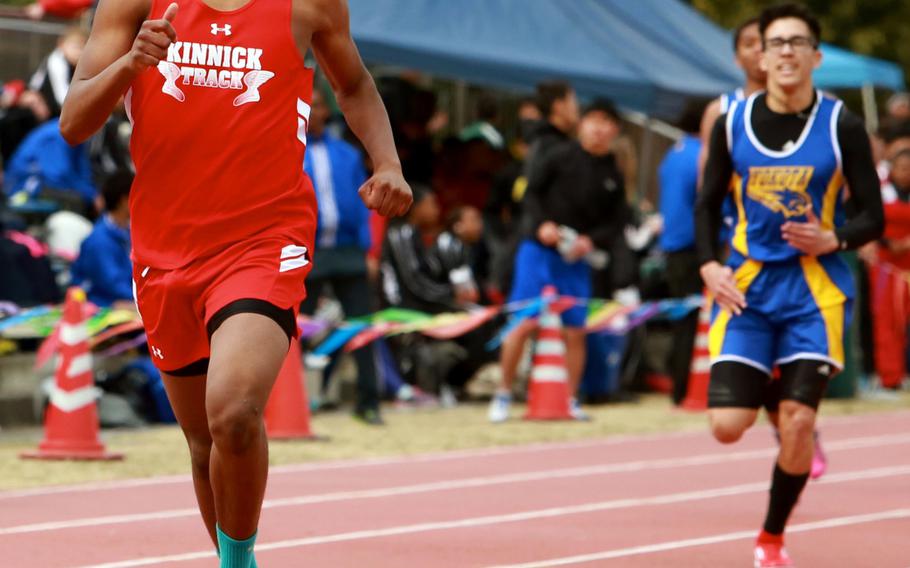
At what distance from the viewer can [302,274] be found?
17.4 feet

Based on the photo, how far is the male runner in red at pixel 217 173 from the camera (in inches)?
203

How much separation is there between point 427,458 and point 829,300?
4.51 metres

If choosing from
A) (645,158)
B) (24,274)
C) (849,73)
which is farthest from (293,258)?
(849,73)

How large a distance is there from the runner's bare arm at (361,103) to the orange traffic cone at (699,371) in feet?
30.0

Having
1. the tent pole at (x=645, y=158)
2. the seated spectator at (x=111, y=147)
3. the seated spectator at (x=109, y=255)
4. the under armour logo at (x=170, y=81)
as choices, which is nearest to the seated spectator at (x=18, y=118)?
the seated spectator at (x=111, y=147)

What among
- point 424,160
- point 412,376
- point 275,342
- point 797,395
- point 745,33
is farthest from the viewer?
point 424,160

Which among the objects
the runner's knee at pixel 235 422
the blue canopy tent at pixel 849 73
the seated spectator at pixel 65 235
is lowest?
the runner's knee at pixel 235 422

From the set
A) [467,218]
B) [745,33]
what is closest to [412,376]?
[467,218]

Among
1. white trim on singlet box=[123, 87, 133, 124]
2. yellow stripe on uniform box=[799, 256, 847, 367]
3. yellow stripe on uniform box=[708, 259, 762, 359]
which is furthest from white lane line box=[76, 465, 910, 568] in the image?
white trim on singlet box=[123, 87, 133, 124]

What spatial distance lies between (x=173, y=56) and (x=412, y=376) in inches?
391

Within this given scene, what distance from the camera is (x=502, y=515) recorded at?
8641 mm

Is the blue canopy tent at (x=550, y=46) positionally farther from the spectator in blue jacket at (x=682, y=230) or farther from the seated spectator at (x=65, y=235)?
the seated spectator at (x=65, y=235)

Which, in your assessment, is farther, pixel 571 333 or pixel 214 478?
pixel 571 333

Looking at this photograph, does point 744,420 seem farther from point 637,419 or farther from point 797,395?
point 637,419
